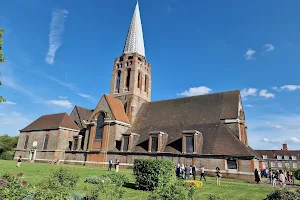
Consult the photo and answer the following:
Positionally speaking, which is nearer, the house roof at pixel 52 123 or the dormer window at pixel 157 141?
the dormer window at pixel 157 141

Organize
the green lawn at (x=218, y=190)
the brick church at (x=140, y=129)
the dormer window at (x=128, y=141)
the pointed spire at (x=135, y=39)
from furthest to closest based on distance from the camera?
the pointed spire at (x=135, y=39) → the dormer window at (x=128, y=141) → the brick church at (x=140, y=129) → the green lawn at (x=218, y=190)

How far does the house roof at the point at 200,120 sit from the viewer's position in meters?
26.2

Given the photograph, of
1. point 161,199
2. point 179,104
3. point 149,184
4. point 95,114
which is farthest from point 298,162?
point 161,199

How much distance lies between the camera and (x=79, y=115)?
47.4m

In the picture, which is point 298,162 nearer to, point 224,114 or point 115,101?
point 224,114

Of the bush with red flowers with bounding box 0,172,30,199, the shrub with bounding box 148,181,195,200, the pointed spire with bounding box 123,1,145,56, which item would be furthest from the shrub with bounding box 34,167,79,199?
the pointed spire with bounding box 123,1,145,56

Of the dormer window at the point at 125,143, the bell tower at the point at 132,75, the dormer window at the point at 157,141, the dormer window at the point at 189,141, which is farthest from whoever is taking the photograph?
the bell tower at the point at 132,75

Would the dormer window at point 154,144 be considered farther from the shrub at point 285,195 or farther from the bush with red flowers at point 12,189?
the bush with red flowers at point 12,189

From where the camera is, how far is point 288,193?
821 cm

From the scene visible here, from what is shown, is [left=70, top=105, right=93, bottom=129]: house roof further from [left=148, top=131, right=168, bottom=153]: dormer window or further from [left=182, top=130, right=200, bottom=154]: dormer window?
[left=182, top=130, right=200, bottom=154]: dormer window

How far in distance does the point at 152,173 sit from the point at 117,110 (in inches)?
1003

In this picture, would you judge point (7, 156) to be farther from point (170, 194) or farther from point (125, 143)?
point (170, 194)

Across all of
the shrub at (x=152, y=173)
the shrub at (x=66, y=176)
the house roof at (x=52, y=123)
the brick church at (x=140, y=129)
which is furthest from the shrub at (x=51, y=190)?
the house roof at (x=52, y=123)

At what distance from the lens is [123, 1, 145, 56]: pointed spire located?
47.7 metres
